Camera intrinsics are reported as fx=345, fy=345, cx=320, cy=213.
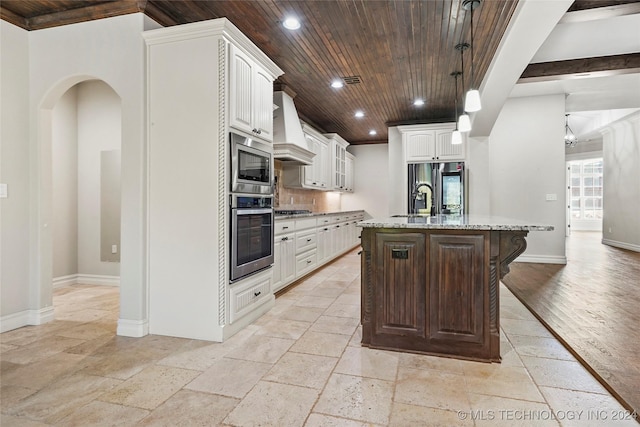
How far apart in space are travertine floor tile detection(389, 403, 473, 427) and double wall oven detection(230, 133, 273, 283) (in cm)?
156

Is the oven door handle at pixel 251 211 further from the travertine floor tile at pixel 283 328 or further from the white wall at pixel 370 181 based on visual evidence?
the white wall at pixel 370 181

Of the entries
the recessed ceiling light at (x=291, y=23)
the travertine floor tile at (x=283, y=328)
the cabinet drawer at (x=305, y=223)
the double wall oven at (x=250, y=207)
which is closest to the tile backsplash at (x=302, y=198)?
the cabinet drawer at (x=305, y=223)

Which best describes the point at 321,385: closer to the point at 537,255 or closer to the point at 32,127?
the point at 32,127

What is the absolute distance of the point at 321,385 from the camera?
6.54 ft

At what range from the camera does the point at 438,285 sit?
7.76ft

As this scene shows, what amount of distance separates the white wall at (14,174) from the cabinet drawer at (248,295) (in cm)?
188

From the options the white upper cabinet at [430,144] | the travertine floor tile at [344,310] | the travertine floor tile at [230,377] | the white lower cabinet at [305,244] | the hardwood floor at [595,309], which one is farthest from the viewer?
the white upper cabinet at [430,144]

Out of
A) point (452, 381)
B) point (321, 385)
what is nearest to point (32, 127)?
point (321, 385)

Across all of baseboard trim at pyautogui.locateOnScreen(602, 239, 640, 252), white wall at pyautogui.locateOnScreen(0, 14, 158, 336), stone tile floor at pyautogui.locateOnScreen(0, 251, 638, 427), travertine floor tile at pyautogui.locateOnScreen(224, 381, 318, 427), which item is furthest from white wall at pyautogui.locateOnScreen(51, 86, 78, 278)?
baseboard trim at pyautogui.locateOnScreen(602, 239, 640, 252)

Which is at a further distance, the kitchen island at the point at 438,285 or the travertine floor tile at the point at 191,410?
the kitchen island at the point at 438,285

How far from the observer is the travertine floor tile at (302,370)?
80.3 inches

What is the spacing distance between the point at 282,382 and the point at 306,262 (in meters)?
2.77

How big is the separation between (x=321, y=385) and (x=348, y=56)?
10.5 ft

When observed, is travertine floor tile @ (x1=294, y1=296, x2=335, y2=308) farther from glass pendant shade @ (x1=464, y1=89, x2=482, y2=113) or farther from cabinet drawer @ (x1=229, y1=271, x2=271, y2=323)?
glass pendant shade @ (x1=464, y1=89, x2=482, y2=113)
